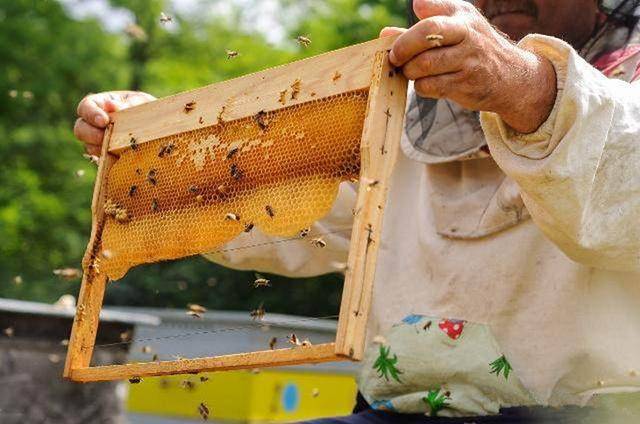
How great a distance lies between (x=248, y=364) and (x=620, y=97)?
94cm

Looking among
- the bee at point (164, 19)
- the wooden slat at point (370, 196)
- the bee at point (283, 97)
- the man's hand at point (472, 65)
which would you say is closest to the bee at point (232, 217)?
the bee at point (283, 97)

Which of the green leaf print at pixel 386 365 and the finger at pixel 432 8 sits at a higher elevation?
the finger at pixel 432 8

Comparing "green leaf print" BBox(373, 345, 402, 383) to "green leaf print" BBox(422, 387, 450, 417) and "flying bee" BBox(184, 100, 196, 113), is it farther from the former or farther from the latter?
"flying bee" BBox(184, 100, 196, 113)

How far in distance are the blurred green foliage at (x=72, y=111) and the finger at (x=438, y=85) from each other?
352 inches

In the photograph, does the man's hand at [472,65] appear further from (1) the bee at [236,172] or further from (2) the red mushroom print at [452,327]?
(2) the red mushroom print at [452,327]

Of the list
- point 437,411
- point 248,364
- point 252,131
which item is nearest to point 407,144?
point 252,131

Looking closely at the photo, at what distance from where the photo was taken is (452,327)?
2.27 meters

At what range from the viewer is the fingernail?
2480mm

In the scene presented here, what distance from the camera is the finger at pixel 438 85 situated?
1.68 meters

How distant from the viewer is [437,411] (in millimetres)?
2221

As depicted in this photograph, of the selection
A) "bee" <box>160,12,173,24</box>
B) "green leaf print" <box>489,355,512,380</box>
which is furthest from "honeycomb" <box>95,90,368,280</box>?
"bee" <box>160,12,173,24</box>

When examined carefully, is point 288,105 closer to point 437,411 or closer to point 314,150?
point 314,150

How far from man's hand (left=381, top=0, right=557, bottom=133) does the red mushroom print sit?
26.3 inches

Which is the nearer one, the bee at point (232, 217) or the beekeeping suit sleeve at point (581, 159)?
the beekeeping suit sleeve at point (581, 159)
